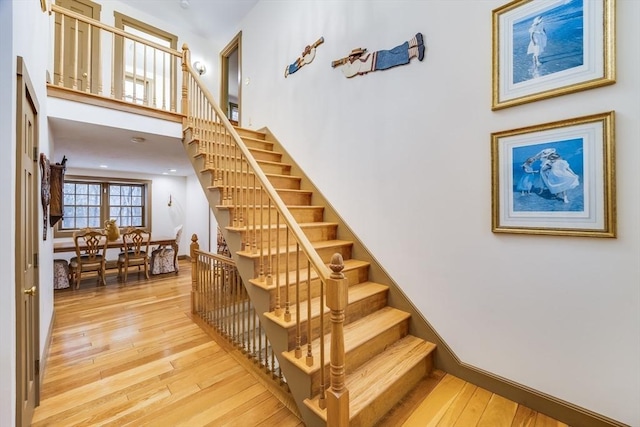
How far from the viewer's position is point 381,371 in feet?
6.09

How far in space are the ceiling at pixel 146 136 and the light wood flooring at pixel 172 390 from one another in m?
2.37

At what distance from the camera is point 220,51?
19.0 feet

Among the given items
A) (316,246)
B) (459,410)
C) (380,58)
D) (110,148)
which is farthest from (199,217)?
(459,410)

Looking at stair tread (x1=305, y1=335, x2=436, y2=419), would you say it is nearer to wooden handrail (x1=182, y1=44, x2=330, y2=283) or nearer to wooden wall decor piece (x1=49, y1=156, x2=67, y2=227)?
wooden handrail (x1=182, y1=44, x2=330, y2=283)

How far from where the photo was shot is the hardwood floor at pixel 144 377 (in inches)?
70.7

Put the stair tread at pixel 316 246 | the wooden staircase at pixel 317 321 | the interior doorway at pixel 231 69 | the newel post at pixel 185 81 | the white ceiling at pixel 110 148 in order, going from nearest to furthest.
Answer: the wooden staircase at pixel 317 321 → the stair tread at pixel 316 246 → the white ceiling at pixel 110 148 → the newel post at pixel 185 81 → the interior doorway at pixel 231 69

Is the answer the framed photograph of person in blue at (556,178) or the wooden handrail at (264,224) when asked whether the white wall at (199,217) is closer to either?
the wooden handrail at (264,224)

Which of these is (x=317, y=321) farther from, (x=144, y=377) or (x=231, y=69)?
(x=231, y=69)

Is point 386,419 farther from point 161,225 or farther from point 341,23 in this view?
point 161,225

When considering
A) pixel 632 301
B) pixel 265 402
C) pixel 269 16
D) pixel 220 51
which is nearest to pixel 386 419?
pixel 265 402

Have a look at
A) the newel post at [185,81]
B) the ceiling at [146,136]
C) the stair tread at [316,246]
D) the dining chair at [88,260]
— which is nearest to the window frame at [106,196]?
the ceiling at [146,136]

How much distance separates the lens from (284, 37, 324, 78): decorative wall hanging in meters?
3.39

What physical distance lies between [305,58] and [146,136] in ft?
7.70

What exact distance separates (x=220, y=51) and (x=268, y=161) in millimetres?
3670
